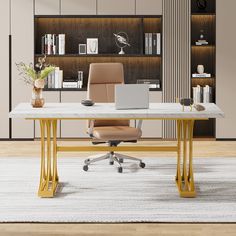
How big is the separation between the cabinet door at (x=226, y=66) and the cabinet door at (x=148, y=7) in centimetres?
78

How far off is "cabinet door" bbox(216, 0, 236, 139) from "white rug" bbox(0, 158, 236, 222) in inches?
69.0

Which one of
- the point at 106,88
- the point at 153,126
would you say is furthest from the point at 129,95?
the point at 153,126

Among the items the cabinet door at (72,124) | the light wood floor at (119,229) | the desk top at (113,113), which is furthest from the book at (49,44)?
the light wood floor at (119,229)

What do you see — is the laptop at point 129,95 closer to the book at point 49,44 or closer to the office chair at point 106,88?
the office chair at point 106,88

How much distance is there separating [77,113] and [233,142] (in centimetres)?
399

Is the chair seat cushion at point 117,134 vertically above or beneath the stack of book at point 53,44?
beneath

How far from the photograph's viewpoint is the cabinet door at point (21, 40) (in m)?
8.61

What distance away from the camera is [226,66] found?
866cm

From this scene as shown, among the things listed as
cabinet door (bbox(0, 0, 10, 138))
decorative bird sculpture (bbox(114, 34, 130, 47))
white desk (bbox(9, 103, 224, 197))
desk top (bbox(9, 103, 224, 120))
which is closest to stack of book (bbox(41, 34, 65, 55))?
cabinet door (bbox(0, 0, 10, 138))

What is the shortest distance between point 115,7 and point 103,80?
2134 millimetres

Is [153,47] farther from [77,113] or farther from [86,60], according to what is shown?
[77,113]

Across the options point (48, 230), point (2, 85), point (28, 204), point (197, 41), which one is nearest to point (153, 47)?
point (197, 41)

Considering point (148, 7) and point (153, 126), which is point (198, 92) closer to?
point (153, 126)

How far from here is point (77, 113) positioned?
513 centimetres
